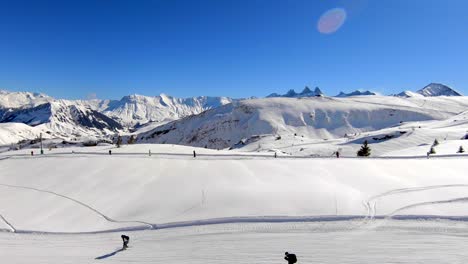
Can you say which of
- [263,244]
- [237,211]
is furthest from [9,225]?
[263,244]

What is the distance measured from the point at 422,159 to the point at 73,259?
3655 cm

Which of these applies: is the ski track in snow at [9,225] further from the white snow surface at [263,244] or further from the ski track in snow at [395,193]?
the ski track in snow at [395,193]

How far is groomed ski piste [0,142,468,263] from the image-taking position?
16297 millimetres

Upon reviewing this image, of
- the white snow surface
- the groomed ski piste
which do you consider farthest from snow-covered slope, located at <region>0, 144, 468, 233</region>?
the white snow surface

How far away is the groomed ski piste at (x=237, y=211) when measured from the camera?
642 inches

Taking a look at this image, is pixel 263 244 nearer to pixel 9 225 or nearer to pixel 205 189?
pixel 205 189

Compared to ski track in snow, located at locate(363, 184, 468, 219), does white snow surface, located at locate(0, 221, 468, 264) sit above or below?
below

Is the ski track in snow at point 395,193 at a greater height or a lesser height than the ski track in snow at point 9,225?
greater

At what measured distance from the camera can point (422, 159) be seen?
3747 cm

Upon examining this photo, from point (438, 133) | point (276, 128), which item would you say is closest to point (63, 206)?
point (438, 133)

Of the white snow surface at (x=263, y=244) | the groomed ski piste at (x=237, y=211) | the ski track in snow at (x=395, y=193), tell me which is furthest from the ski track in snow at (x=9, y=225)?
the ski track in snow at (x=395, y=193)

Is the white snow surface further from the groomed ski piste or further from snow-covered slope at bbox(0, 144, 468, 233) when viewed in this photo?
snow-covered slope at bbox(0, 144, 468, 233)

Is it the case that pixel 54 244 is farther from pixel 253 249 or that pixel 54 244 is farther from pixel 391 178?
pixel 391 178

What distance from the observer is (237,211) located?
22203 mm
